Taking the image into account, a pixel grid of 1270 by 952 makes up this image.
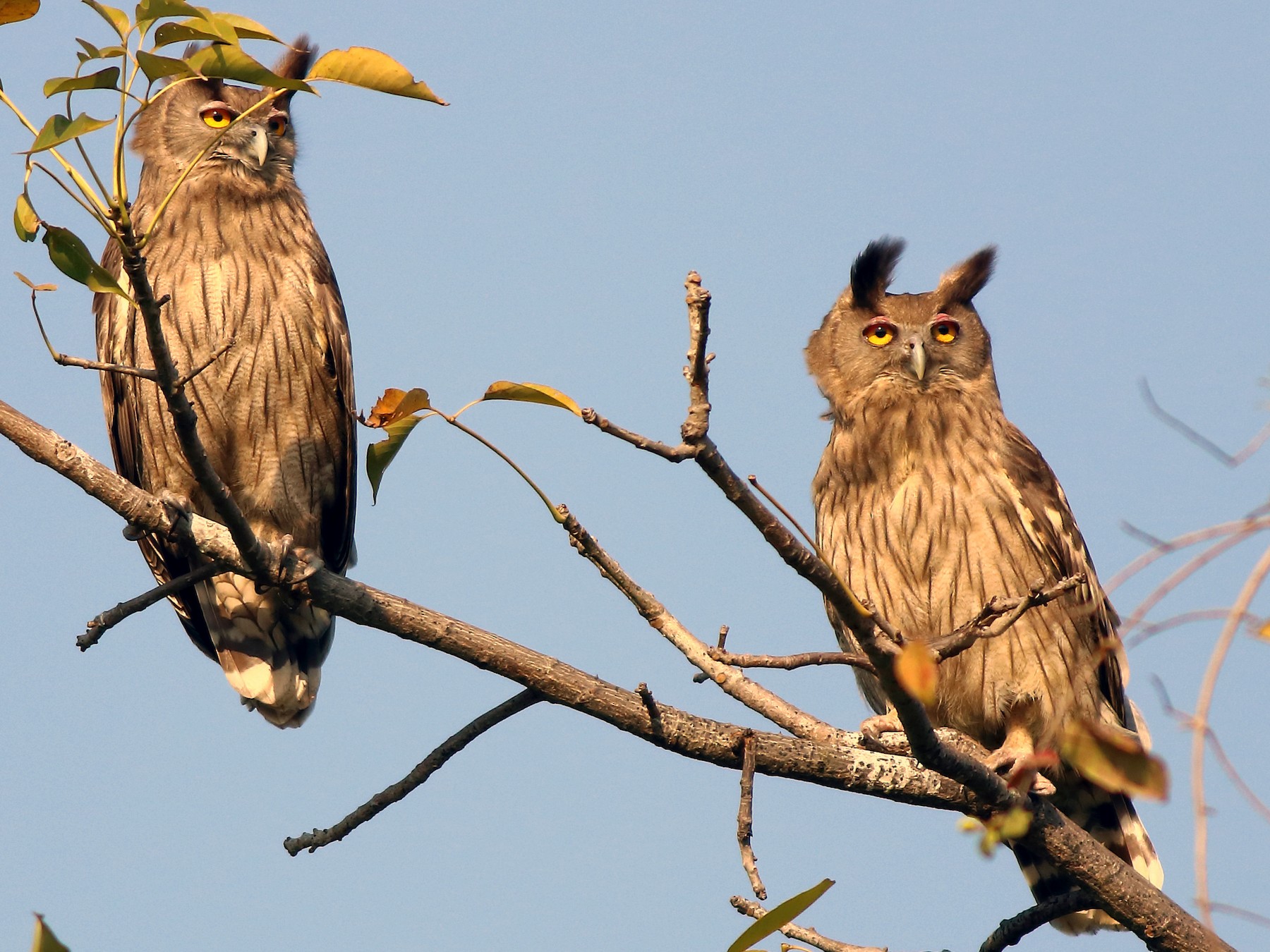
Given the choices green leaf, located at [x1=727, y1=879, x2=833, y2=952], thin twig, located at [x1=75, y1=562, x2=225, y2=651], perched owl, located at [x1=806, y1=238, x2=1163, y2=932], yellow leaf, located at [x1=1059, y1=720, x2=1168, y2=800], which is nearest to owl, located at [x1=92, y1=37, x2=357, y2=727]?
thin twig, located at [x1=75, y1=562, x2=225, y2=651]

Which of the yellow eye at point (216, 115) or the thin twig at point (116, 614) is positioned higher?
the yellow eye at point (216, 115)

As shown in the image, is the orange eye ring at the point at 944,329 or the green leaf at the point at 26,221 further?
the orange eye ring at the point at 944,329

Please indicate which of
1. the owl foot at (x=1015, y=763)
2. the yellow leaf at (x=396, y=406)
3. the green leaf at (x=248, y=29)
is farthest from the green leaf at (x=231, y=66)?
the owl foot at (x=1015, y=763)

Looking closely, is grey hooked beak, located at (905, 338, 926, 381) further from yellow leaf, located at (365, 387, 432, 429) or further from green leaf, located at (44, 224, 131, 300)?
green leaf, located at (44, 224, 131, 300)

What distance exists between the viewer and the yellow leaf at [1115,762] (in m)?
1.41

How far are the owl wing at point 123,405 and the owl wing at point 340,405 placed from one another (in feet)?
1.66

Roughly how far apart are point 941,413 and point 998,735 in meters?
1.07

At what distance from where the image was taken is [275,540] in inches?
184

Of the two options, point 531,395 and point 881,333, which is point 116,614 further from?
point 881,333

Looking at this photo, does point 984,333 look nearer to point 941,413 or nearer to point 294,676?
point 941,413

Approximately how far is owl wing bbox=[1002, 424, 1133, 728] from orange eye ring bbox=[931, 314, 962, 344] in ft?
1.41

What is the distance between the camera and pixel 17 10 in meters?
2.31

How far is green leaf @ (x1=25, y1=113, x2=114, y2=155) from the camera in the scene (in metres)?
2.12

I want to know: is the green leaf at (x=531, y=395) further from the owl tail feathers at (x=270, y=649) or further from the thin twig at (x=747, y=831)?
the owl tail feathers at (x=270, y=649)
